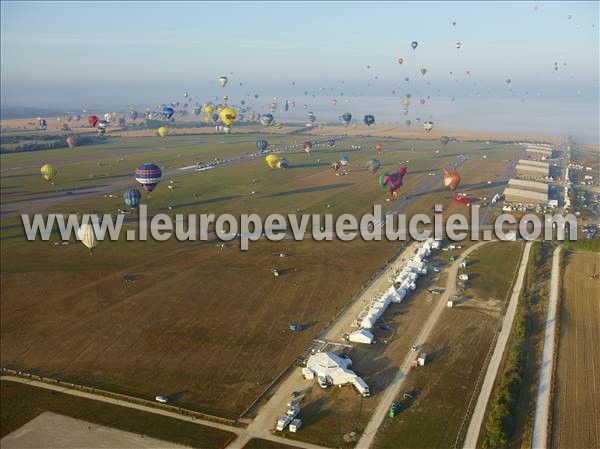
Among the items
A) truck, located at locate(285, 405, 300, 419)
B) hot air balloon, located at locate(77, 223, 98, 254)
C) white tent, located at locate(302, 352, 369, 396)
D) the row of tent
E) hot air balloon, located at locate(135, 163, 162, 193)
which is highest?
hot air balloon, located at locate(135, 163, 162, 193)

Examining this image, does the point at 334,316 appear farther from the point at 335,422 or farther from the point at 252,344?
the point at 335,422

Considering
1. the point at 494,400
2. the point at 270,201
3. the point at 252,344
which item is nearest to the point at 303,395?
the point at 252,344

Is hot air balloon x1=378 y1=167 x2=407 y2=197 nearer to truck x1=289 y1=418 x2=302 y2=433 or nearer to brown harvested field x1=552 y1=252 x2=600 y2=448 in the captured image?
brown harvested field x1=552 y1=252 x2=600 y2=448

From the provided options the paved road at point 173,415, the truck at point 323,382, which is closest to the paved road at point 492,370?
the paved road at point 173,415

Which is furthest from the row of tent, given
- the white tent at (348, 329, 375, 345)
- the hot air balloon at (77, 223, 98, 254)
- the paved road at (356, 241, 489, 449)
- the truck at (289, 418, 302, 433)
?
the hot air balloon at (77, 223, 98, 254)

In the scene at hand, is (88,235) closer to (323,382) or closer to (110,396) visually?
(110,396)

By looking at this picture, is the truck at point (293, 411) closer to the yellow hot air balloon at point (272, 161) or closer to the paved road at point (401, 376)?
the paved road at point (401, 376)
